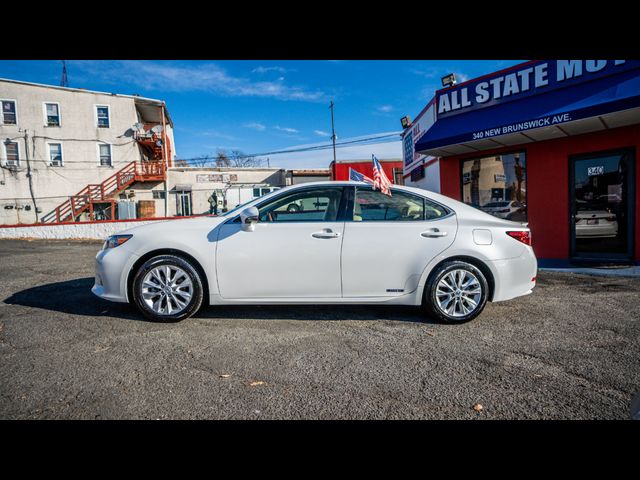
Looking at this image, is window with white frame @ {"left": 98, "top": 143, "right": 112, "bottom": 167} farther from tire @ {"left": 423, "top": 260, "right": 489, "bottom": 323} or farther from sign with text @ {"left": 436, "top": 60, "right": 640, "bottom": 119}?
tire @ {"left": 423, "top": 260, "right": 489, "bottom": 323}

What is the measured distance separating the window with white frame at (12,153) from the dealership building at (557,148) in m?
28.1

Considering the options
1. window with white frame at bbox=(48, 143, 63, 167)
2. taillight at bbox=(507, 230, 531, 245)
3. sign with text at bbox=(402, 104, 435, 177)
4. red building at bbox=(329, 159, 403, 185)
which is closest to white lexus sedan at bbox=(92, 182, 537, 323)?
taillight at bbox=(507, 230, 531, 245)

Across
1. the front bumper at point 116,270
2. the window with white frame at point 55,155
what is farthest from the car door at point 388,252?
the window with white frame at point 55,155

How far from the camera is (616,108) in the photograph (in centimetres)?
626

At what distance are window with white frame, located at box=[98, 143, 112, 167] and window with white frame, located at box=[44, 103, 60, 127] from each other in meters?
3.02

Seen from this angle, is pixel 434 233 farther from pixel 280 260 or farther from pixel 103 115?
pixel 103 115

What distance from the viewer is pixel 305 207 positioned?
4152 mm

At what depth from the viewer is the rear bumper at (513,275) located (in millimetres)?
3959

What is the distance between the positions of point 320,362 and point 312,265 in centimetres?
→ 117

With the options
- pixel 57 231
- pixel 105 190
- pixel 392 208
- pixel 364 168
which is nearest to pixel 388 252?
pixel 392 208

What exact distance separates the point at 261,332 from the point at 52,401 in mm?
1754

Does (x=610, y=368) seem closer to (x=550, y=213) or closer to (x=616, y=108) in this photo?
(x=616, y=108)
